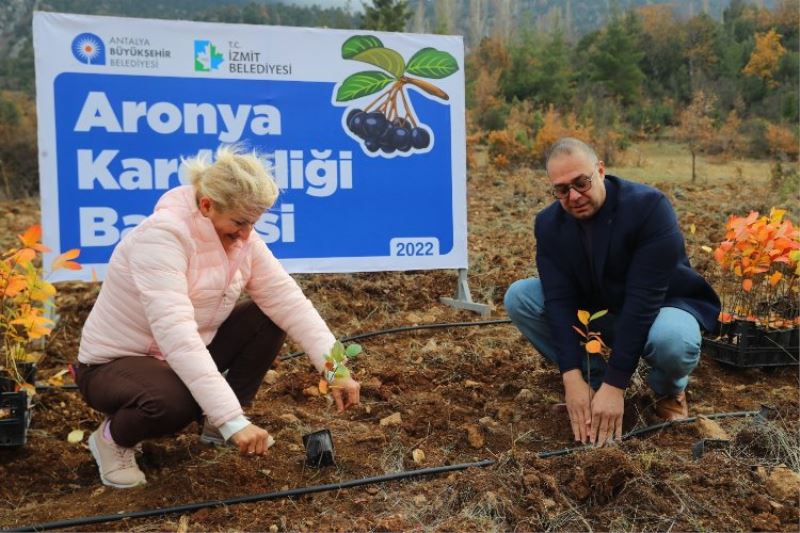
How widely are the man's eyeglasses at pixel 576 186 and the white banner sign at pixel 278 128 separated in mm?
2147

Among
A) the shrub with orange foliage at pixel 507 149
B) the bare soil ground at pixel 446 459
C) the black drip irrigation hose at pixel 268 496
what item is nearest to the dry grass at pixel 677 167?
the shrub with orange foliage at pixel 507 149

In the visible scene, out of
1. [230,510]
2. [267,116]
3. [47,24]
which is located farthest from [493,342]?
[47,24]

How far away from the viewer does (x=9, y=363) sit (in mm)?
2992

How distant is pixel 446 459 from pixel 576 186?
108cm

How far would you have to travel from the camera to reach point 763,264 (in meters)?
3.48

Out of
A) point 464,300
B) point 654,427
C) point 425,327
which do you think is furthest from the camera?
point 464,300

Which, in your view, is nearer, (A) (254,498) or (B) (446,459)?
(A) (254,498)

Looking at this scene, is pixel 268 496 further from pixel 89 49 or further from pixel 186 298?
pixel 89 49

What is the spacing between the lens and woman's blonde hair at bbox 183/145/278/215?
2.41 metres

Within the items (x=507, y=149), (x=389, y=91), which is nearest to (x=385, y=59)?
(x=389, y=91)

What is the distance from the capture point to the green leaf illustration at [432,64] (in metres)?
4.84

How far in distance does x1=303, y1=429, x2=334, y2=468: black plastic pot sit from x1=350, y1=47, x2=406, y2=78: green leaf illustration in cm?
270

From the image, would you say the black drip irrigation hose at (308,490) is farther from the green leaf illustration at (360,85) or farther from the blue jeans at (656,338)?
the green leaf illustration at (360,85)

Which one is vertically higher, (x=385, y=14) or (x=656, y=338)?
(x=385, y=14)
